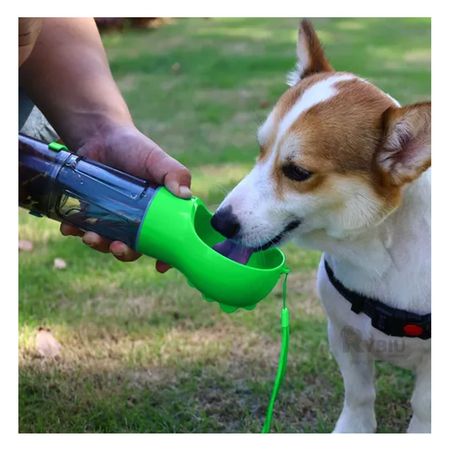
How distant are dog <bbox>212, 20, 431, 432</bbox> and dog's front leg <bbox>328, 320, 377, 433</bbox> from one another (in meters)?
0.15

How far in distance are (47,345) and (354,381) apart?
3.79 feet

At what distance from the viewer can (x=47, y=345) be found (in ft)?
9.28

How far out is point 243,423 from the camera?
249 cm

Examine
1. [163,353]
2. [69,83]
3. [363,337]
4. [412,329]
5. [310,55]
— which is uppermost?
[310,55]

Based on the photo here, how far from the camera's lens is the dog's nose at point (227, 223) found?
2.01m

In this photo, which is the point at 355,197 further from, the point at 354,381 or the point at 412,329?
the point at 354,381

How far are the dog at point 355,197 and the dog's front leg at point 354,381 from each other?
0.50 ft

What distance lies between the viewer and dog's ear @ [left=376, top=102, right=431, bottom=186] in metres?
1.98

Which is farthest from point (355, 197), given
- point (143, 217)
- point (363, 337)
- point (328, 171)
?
point (143, 217)

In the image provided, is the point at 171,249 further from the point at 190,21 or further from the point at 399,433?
the point at 190,21

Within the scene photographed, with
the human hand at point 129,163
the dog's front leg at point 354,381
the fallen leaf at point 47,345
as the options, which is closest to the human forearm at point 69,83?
the human hand at point 129,163

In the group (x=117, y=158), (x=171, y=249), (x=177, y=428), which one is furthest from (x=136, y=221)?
(x=177, y=428)

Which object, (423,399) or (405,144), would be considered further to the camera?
(423,399)

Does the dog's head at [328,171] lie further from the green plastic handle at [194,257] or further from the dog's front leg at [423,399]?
the dog's front leg at [423,399]
